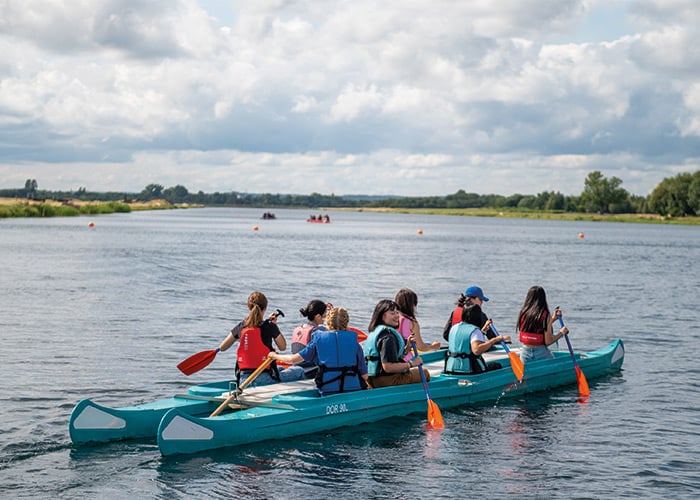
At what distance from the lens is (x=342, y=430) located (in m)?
12.3

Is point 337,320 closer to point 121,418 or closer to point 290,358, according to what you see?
point 290,358

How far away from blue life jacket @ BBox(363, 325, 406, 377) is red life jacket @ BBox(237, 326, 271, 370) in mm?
1588

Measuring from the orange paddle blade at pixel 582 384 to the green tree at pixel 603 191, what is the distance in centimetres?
18273

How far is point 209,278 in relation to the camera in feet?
122

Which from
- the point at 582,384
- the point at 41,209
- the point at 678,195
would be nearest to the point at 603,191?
the point at 678,195

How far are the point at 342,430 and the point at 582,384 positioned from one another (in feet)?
19.9

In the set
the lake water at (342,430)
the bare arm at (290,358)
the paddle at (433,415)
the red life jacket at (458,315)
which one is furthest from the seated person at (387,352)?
the red life jacket at (458,315)

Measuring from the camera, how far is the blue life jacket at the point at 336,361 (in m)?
11.8

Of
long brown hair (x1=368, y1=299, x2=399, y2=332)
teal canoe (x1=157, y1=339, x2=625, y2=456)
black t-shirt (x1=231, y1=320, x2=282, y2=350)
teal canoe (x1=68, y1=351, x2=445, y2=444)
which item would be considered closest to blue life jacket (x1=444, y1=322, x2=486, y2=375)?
teal canoe (x1=157, y1=339, x2=625, y2=456)

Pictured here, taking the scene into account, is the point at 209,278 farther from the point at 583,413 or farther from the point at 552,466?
the point at 552,466

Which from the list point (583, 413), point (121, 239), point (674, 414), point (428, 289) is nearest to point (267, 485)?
point (583, 413)

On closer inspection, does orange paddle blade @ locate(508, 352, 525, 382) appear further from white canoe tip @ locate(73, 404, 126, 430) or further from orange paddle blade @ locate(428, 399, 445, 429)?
white canoe tip @ locate(73, 404, 126, 430)

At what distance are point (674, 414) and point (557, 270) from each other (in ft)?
107

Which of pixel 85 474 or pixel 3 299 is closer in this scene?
pixel 85 474
